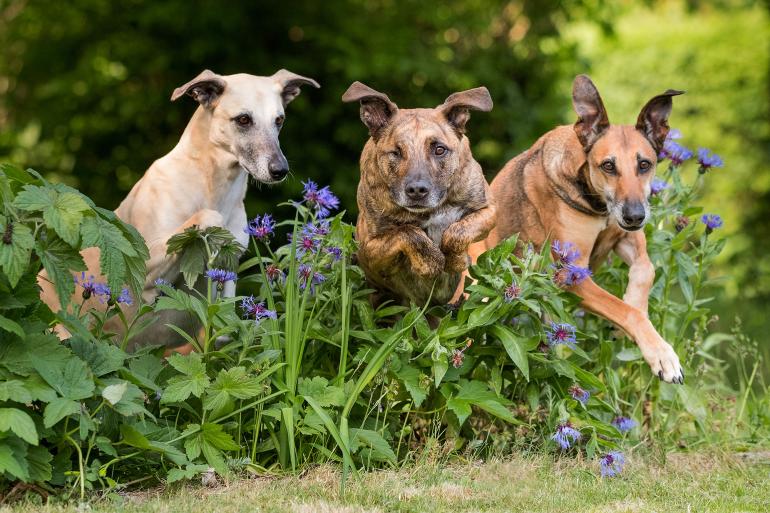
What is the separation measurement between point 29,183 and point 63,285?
0.49 metres

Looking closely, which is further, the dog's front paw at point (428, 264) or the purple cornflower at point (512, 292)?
the dog's front paw at point (428, 264)

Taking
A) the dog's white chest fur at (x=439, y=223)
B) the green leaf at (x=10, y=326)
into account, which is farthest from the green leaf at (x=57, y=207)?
the dog's white chest fur at (x=439, y=223)

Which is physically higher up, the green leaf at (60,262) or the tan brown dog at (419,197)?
the tan brown dog at (419,197)

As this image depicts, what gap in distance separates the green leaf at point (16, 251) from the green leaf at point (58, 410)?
28 centimetres

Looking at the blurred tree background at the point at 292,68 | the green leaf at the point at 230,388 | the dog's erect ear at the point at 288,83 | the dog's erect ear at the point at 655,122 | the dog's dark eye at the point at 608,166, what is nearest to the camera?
the green leaf at the point at 230,388

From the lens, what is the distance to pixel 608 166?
4.84m

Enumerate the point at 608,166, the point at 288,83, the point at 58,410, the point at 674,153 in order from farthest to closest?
the point at 288,83
the point at 674,153
the point at 608,166
the point at 58,410

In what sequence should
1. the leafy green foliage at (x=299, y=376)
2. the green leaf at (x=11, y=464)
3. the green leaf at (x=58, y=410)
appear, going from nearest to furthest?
the green leaf at (x=11, y=464)
the green leaf at (x=58, y=410)
the leafy green foliage at (x=299, y=376)

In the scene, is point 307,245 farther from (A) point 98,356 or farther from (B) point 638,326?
(B) point 638,326

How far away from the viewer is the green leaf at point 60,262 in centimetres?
374

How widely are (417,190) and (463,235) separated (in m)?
0.31

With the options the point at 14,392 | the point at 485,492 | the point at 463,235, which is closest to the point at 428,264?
the point at 463,235

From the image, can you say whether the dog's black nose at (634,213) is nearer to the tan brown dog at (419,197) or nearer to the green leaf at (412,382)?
the tan brown dog at (419,197)

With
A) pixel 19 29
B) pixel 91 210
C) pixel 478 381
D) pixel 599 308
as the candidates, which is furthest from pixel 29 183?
pixel 19 29
